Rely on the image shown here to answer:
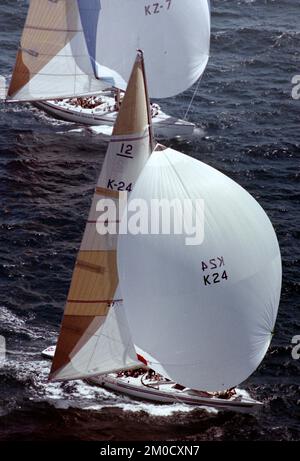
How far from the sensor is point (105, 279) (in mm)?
54500

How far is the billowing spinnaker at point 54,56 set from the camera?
85.9 metres

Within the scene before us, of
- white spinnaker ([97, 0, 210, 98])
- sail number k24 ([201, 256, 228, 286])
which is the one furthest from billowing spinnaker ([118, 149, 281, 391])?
white spinnaker ([97, 0, 210, 98])

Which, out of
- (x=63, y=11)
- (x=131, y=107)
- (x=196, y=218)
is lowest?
(x=196, y=218)

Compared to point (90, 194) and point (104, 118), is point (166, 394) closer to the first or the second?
point (90, 194)

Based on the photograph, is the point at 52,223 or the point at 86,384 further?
the point at 52,223

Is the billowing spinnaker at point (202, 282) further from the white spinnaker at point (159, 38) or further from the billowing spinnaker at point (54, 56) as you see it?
the billowing spinnaker at point (54, 56)

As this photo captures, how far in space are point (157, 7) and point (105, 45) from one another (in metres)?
5.22

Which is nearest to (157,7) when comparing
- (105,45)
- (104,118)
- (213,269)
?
(105,45)

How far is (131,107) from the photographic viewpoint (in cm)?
5144

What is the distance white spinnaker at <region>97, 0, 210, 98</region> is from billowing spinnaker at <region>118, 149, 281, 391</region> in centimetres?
3201

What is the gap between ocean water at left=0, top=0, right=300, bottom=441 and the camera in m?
57.3

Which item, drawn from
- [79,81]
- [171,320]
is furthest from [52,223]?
[171,320]
